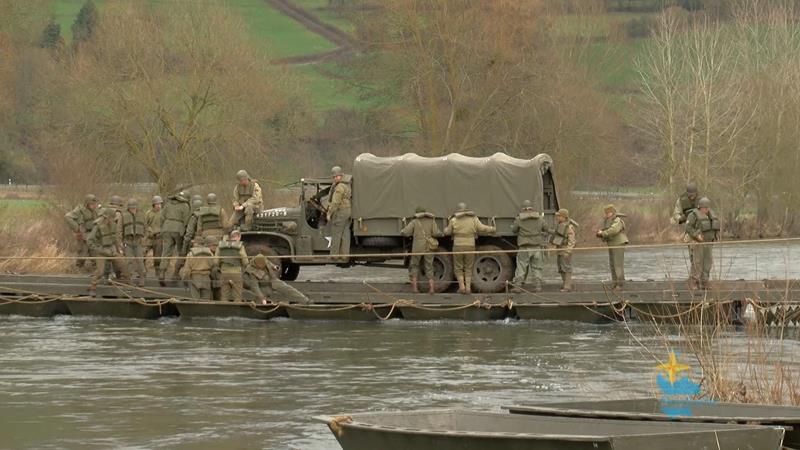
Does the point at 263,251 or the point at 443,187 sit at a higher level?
the point at 443,187

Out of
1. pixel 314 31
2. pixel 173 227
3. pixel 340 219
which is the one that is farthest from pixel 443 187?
pixel 314 31

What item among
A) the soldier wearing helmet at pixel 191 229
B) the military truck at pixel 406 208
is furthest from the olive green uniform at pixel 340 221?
the soldier wearing helmet at pixel 191 229

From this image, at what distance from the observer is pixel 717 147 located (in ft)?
180

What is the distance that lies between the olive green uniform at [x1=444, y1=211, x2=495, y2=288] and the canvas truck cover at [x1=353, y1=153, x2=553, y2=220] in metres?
0.98

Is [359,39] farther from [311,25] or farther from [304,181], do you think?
[311,25]

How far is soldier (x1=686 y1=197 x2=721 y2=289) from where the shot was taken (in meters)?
25.4

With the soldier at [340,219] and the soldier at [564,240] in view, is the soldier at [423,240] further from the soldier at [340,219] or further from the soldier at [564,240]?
the soldier at [564,240]

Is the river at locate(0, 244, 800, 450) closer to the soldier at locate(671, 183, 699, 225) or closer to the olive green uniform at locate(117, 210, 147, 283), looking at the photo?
the olive green uniform at locate(117, 210, 147, 283)

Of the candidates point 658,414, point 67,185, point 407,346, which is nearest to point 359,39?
point 67,185

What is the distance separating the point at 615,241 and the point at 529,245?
4.61 feet

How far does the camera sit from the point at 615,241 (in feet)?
84.9

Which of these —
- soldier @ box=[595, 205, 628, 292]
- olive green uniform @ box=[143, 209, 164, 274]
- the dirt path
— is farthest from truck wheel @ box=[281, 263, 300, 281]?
the dirt path

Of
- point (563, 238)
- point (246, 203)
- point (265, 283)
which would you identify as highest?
point (246, 203)

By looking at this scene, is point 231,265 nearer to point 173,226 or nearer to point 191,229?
point 191,229
